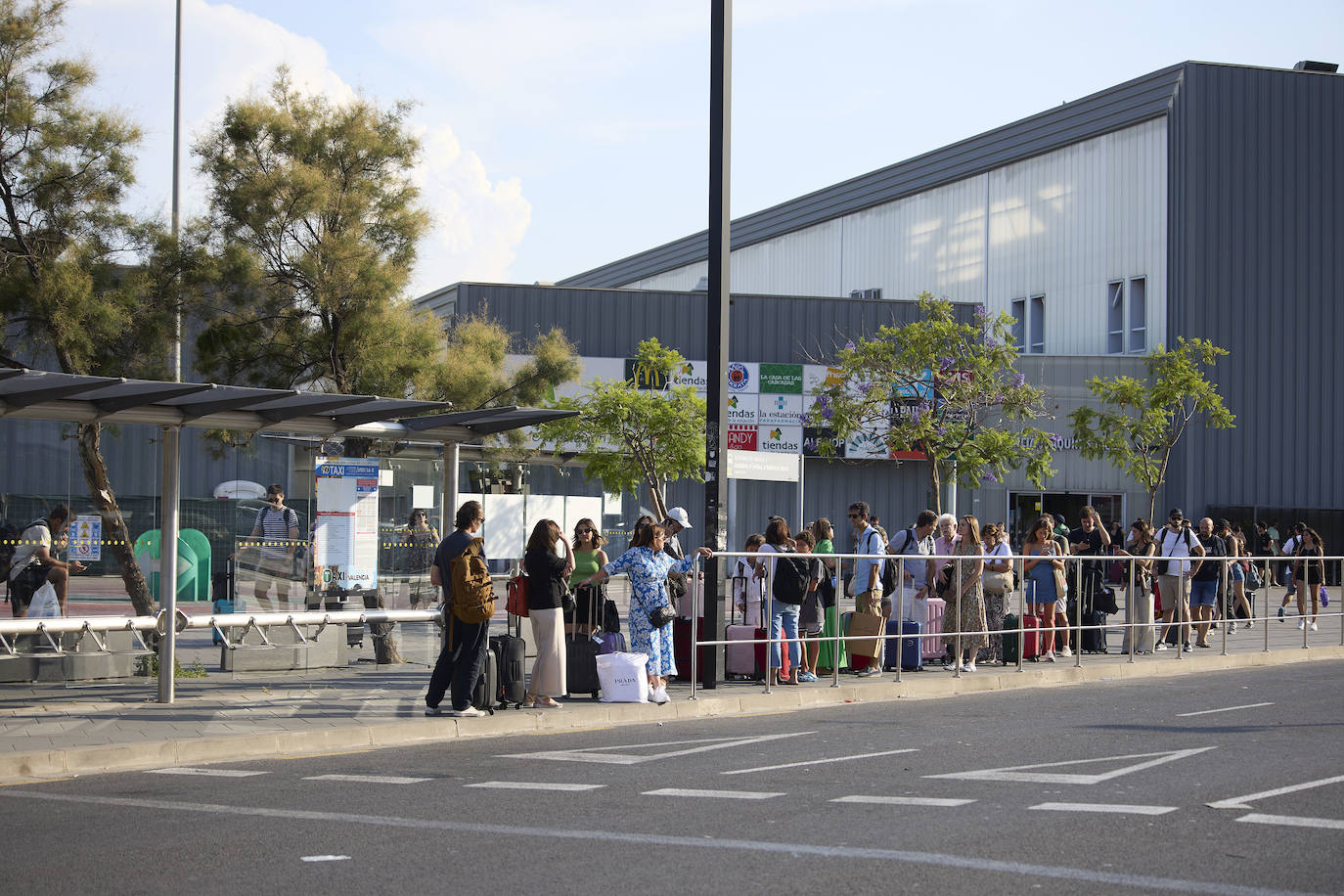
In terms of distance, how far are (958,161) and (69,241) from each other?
138ft

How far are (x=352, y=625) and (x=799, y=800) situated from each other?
8.46 m

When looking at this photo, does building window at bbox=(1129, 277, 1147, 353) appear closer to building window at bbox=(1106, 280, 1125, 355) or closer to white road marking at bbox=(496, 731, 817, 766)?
building window at bbox=(1106, 280, 1125, 355)

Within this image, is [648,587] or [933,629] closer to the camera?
[648,587]

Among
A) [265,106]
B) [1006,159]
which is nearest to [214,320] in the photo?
[265,106]

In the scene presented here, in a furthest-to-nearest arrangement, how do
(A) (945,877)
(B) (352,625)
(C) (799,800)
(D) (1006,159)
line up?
(D) (1006,159) → (B) (352,625) → (C) (799,800) → (A) (945,877)

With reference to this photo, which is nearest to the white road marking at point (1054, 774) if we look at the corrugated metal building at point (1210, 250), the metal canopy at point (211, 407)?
the metal canopy at point (211, 407)

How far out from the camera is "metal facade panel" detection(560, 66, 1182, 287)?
1788 inches

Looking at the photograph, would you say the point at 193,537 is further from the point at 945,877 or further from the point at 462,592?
the point at 945,877

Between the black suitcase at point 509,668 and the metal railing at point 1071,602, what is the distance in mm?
1722

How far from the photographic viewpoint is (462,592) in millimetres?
11727

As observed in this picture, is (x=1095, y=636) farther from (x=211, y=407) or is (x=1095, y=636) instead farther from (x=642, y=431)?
(x=642, y=431)

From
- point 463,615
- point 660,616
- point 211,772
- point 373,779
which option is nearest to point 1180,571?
point 660,616

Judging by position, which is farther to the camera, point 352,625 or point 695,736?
point 352,625

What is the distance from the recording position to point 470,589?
38.4 feet
